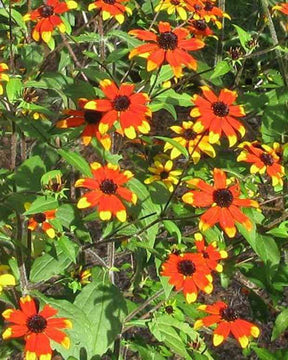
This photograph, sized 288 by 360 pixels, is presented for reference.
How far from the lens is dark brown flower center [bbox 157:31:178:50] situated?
69.7 inches

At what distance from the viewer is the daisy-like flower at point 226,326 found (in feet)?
6.42

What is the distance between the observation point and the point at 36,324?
162cm

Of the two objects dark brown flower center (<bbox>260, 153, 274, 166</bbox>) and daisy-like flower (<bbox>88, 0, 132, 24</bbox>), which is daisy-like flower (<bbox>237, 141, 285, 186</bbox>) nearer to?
dark brown flower center (<bbox>260, 153, 274, 166</bbox>)

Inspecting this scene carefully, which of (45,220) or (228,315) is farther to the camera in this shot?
(228,315)

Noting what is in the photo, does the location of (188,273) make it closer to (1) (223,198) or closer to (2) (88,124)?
(1) (223,198)

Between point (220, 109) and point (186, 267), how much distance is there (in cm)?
46

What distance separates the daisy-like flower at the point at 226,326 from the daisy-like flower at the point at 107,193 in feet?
1.83

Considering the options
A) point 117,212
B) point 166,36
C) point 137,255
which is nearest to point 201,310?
point 137,255

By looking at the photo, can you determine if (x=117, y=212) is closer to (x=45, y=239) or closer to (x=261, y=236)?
(x=45, y=239)

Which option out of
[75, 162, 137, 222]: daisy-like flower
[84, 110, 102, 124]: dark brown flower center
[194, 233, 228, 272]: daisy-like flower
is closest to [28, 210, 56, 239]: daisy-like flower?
[75, 162, 137, 222]: daisy-like flower

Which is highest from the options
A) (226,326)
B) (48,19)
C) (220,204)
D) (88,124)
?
(48,19)

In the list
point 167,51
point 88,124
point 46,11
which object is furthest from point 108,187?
point 46,11

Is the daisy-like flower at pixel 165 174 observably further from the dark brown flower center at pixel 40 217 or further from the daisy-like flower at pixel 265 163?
the dark brown flower center at pixel 40 217

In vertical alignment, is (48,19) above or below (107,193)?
above
